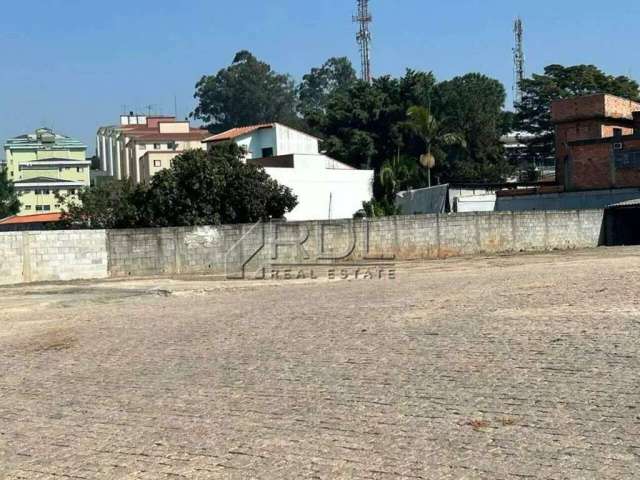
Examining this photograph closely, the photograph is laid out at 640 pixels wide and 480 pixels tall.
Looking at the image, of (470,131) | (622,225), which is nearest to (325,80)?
(470,131)

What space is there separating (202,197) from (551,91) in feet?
133

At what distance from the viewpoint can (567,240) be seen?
36.3 meters

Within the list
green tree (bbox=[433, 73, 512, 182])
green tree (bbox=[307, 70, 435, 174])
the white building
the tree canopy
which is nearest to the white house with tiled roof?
green tree (bbox=[307, 70, 435, 174])

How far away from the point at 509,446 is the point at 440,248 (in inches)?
1046

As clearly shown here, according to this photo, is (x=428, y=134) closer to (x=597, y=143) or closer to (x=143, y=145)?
(x=597, y=143)

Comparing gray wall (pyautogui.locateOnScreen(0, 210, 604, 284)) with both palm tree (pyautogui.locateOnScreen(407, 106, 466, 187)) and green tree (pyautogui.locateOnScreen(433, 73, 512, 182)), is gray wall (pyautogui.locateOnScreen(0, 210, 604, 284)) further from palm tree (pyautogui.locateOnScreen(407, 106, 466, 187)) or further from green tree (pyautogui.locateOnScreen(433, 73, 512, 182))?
green tree (pyautogui.locateOnScreen(433, 73, 512, 182))

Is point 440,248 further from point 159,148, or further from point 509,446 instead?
point 159,148

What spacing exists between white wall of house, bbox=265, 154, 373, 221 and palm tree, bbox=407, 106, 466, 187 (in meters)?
4.95

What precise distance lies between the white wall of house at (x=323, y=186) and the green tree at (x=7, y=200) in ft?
96.6

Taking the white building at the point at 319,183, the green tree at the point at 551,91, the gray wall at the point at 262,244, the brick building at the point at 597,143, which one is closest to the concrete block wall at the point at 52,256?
the gray wall at the point at 262,244

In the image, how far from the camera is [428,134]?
50.0 meters

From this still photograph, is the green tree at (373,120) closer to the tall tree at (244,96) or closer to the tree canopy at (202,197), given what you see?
the tree canopy at (202,197)

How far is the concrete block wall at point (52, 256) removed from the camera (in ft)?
75.4

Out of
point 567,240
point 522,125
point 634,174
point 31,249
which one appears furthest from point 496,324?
point 522,125
